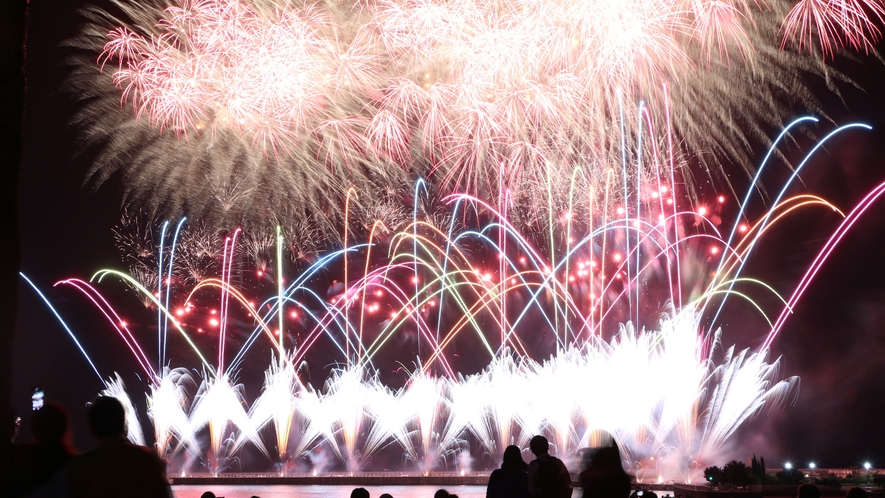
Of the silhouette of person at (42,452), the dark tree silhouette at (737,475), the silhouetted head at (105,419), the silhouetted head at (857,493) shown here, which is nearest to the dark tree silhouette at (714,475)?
the dark tree silhouette at (737,475)

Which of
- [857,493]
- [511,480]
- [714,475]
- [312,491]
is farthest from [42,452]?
[312,491]

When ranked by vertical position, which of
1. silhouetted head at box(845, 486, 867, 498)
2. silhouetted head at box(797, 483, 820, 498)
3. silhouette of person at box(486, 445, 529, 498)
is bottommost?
silhouetted head at box(845, 486, 867, 498)

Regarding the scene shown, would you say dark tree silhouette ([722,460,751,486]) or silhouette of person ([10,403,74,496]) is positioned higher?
silhouette of person ([10,403,74,496])

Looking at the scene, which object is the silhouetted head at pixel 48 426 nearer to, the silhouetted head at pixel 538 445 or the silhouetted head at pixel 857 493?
the silhouetted head at pixel 538 445

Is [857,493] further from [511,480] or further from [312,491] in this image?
[312,491]

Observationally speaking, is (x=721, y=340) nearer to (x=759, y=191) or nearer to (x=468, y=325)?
(x=759, y=191)

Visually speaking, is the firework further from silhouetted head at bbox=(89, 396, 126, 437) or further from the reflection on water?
silhouetted head at bbox=(89, 396, 126, 437)

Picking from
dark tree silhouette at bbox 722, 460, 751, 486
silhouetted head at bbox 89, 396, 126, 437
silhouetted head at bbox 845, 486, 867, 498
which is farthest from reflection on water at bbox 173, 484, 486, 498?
silhouetted head at bbox 89, 396, 126, 437
